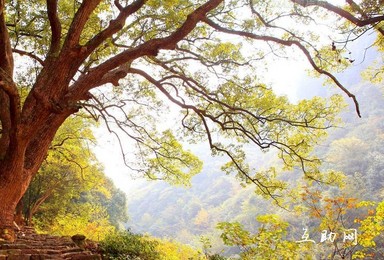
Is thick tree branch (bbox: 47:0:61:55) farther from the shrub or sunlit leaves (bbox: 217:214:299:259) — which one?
the shrub

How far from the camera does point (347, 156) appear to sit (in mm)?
30812

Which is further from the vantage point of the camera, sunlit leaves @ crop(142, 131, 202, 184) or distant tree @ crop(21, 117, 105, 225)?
distant tree @ crop(21, 117, 105, 225)

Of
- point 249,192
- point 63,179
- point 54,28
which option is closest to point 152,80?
point 54,28

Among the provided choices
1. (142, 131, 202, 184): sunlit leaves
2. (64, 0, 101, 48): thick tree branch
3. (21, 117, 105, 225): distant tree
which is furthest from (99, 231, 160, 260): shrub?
(21, 117, 105, 225): distant tree

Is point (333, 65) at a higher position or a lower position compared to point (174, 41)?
higher

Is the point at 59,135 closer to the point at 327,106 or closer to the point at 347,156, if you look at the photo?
the point at 327,106

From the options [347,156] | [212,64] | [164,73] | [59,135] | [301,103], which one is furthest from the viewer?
[347,156]

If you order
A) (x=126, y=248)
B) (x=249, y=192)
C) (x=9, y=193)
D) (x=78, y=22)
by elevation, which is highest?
(x=249, y=192)

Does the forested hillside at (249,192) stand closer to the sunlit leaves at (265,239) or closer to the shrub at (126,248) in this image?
the shrub at (126,248)

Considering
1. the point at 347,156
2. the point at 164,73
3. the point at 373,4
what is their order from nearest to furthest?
the point at 373,4, the point at 164,73, the point at 347,156

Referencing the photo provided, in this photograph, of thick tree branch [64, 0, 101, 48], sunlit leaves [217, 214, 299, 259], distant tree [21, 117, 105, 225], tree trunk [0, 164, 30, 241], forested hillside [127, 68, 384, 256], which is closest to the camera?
thick tree branch [64, 0, 101, 48]

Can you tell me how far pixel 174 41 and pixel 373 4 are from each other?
8.41 ft

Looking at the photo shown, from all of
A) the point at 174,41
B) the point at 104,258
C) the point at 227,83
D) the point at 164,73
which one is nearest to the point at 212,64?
the point at 227,83

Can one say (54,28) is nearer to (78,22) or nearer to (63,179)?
(78,22)
